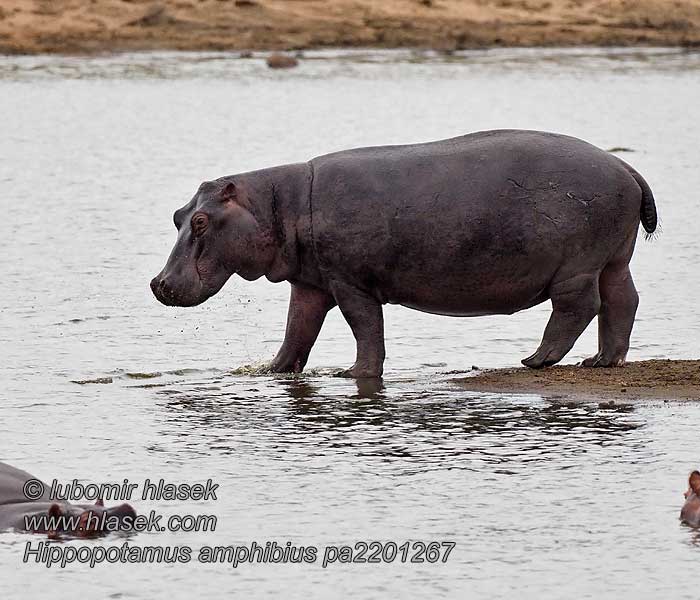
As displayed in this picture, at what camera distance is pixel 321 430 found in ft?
26.0

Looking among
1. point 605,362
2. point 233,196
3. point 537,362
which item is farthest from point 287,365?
point 605,362

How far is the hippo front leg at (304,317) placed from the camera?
9.17 metres

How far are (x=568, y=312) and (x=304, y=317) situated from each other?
4.57 feet

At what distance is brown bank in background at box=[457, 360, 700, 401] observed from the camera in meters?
8.37

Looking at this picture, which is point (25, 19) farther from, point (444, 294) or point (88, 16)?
point (444, 294)

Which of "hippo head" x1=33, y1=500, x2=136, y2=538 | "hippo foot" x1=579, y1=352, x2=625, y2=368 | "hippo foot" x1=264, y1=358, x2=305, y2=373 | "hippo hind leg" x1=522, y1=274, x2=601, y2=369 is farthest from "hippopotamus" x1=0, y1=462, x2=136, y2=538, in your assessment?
"hippo foot" x1=579, y1=352, x2=625, y2=368

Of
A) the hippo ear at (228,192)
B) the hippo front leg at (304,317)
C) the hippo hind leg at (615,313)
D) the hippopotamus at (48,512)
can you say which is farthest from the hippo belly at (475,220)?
the hippopotamus at (48,512)

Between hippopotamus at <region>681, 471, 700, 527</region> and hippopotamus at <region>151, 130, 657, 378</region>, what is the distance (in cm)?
256

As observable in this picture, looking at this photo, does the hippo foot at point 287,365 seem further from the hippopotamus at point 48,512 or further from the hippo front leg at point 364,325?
the hippopotamus at point 48,512

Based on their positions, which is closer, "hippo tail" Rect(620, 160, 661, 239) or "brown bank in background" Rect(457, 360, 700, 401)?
"brown bank in background" Rect(457, 360, 700, 401)

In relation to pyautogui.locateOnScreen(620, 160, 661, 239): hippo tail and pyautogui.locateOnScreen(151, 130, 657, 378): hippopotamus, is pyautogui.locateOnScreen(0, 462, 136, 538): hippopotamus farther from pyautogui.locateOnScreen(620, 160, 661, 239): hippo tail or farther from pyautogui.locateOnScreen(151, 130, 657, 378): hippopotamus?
pyautogui.locateOnScreen(620, 160, 661, 239): hippo tail

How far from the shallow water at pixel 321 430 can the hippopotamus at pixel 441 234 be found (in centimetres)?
53

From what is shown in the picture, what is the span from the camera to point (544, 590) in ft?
18.7

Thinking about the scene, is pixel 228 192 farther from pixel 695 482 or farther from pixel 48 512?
pixel 695 482
